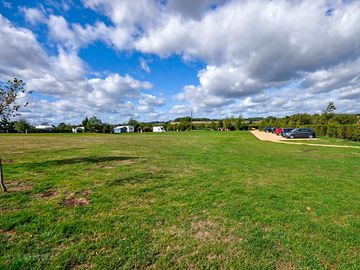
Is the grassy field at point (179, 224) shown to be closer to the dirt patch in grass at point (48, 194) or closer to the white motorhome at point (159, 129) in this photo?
the dirt patch in grass at point (48, 194)

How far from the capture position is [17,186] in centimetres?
566

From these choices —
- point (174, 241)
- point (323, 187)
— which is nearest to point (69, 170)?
point (174, 241)

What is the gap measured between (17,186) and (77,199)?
93.4 inches

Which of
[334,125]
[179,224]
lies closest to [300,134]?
[334,125]

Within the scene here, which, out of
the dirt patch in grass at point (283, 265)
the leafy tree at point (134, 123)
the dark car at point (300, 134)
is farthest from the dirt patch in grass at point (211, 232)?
the leafy tree at point (134, 123)

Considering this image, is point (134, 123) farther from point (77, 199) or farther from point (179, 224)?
point (179, 224)

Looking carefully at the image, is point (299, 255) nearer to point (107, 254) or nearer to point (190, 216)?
point (190, 216)

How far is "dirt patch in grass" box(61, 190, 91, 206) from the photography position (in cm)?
451

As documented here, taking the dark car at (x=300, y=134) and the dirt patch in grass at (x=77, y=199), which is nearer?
the dirt patch in grass at (x=77, y=199)

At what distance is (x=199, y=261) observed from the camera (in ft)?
8.82

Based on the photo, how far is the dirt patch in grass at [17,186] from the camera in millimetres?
5389

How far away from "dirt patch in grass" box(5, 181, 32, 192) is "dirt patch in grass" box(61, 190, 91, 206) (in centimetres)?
156

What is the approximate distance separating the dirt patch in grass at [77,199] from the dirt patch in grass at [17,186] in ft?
5.12

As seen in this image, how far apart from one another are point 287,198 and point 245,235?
7.47ft
